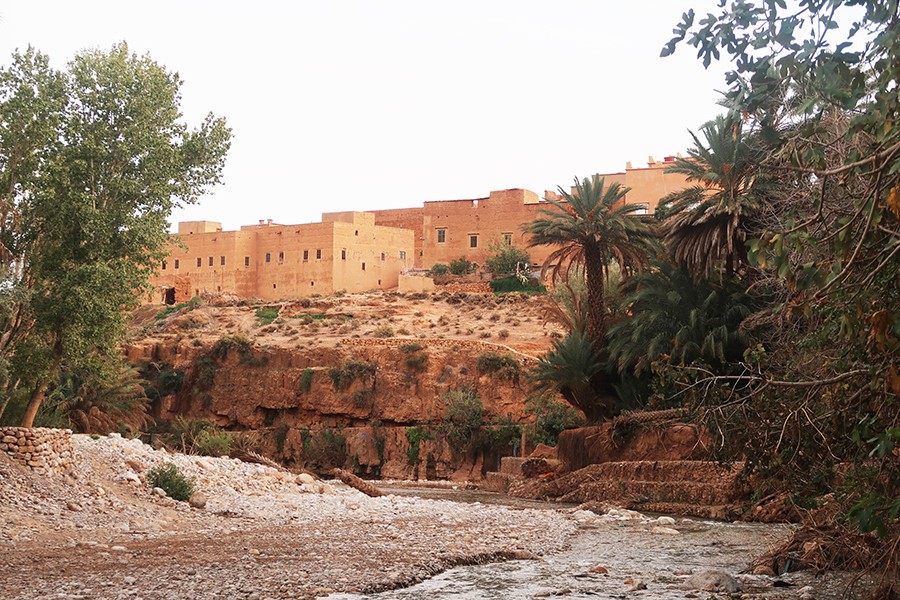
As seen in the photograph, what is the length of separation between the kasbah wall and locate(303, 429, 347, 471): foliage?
29.3 metres

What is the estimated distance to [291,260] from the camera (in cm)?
7525

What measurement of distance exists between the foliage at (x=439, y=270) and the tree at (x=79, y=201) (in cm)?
5126

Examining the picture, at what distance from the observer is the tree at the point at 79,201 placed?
18.4 metres

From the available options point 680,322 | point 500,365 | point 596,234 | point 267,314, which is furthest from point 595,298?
point 267,314

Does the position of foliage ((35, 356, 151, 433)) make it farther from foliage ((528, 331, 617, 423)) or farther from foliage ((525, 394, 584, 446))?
foliage ((525, 394, 584, 446))

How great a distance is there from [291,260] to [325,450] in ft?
109

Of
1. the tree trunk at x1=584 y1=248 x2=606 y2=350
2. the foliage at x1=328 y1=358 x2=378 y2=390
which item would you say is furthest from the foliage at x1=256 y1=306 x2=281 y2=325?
the tree trunk at x1=584 y1=248 x2=606 y2=350

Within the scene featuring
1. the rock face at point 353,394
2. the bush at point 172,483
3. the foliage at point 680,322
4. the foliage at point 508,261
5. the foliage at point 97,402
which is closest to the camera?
the bush at point 172,483

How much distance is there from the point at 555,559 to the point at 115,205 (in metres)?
12.0

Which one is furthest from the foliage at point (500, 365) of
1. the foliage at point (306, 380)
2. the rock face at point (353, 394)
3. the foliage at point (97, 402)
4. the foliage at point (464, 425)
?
the foliage at point (97, 402)

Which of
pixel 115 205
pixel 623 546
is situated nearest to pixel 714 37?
pixel 623 546

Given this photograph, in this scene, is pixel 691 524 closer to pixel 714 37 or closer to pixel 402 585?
pixel 402 585

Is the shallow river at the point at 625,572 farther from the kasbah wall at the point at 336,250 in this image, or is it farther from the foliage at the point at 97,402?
the kasbah wall at the point at 336,250

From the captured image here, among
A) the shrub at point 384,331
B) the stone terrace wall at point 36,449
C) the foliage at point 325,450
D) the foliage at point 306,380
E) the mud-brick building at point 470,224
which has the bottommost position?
the foliage at point 325,450
